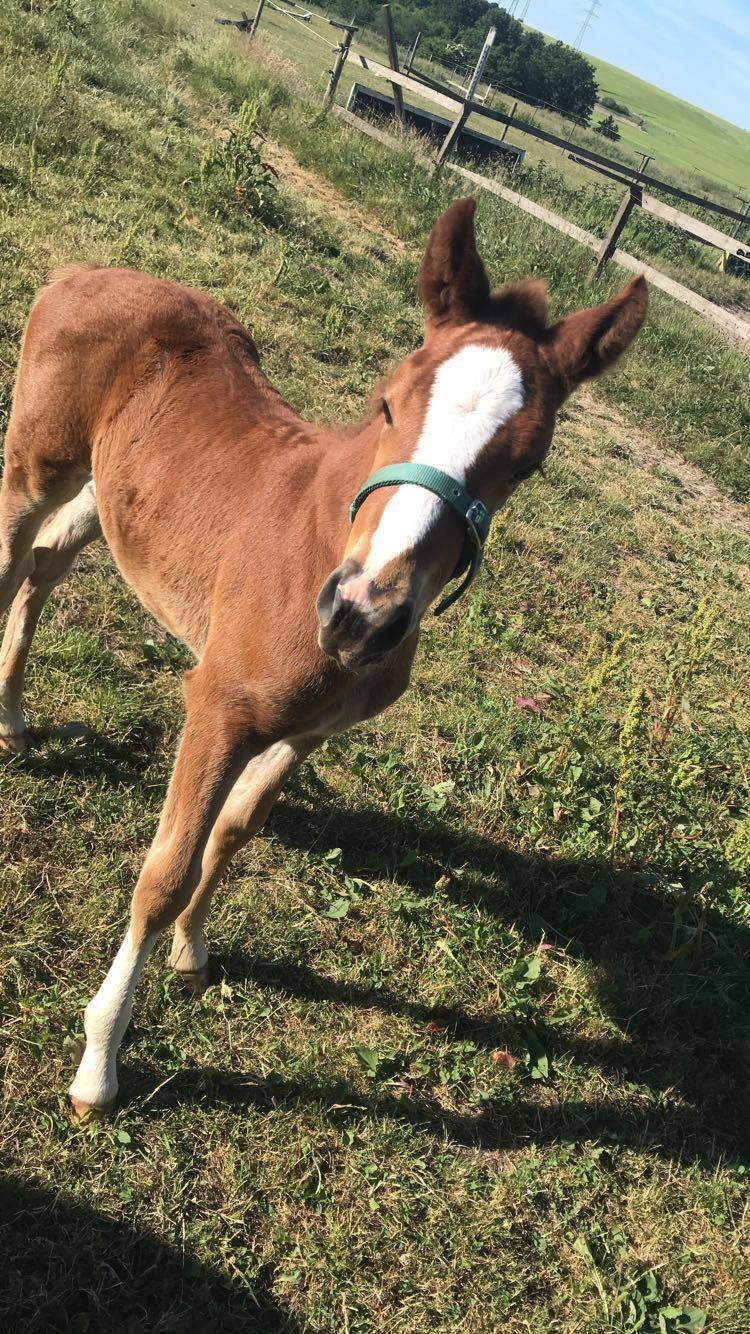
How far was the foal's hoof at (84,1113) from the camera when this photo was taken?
2.47 m

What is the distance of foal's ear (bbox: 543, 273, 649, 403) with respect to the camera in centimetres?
231

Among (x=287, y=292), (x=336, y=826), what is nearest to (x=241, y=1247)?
(x=336, y=826)

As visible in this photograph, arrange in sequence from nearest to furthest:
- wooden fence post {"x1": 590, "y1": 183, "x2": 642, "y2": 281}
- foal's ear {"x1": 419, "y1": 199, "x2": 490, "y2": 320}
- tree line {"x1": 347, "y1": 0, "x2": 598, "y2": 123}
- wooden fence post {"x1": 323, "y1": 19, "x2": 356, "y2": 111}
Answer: foal's ear {"x1": 419, "y1": 199, "x2": 490, "y2": 320}
wooden fence post {"x1": 590, "y1": 183, "x2": 642, "y2": 281}
wooden fence post {"x1": 323, "y1": 19, "x2": 356, "y2": 111}
tree line {"x1": 347, "y1": 0, "x2": 598, "y2": 123}

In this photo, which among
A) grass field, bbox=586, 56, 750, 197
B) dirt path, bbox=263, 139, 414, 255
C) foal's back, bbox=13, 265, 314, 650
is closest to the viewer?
foal's back, bbox=13, 265, 314, 650

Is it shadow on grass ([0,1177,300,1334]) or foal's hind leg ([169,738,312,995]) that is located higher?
foal's hind leg ([169,738,312,995])

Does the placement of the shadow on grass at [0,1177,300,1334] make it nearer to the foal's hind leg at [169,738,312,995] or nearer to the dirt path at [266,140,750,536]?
the foal's hind leg at [169,738,312,995]

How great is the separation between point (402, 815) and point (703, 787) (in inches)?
71.8

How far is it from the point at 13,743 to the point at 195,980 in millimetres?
1141

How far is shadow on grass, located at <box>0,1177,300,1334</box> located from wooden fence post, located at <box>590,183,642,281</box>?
471 inches

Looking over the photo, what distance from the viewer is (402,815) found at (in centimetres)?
383

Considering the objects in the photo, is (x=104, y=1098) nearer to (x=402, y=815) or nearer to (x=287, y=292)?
(x=402, y=815)

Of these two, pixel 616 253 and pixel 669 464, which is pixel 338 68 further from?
pixel 669 464

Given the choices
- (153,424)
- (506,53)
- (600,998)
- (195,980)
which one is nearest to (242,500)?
(153,424)

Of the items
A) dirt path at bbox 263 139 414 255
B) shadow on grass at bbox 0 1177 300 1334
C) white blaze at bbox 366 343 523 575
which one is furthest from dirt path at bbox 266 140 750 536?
shadow on grass at bbox 0 1177 300 1334
